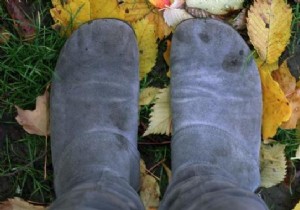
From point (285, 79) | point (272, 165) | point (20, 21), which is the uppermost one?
point (20, 21)

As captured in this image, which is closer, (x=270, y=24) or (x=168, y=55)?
(x=270, y=24)

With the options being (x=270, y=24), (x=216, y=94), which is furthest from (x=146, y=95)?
(x=270, y=24)

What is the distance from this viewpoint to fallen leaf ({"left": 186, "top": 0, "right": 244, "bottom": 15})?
4.86ft

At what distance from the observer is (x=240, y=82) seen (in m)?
1.51

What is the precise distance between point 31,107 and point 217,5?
619 millimetres

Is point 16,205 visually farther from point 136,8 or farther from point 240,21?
point 240,21

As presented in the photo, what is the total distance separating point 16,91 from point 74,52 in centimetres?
21

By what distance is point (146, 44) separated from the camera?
4.96ft

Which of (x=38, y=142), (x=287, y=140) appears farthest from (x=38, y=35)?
(x=287, y=140)

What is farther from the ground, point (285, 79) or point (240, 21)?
point (240, 21)

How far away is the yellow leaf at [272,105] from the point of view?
1419 millimetres

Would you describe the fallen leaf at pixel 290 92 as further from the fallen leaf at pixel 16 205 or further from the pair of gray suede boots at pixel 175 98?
the fallen leaf at pixel 16 205

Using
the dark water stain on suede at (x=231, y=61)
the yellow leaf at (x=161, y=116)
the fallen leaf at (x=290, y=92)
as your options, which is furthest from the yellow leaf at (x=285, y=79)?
the yellow leaf at (x=161, y=116)

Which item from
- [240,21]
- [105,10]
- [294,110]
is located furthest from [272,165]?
[105,10]
